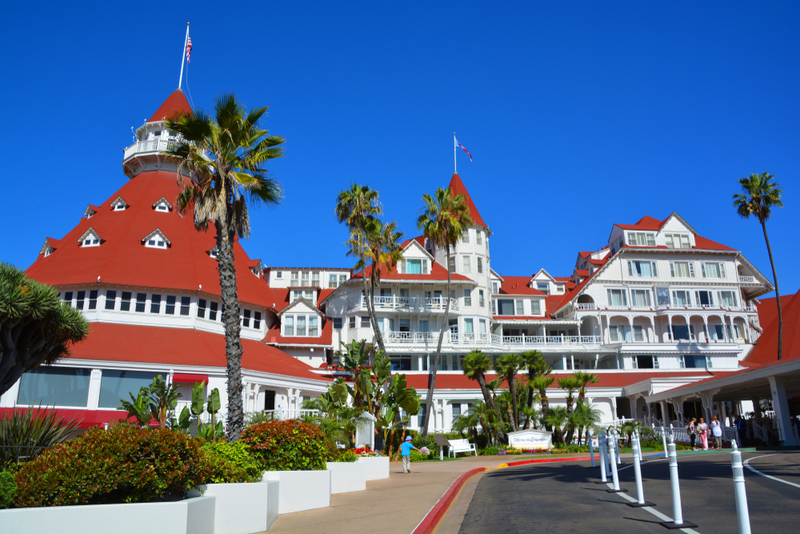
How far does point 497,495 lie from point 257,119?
43.9 ft

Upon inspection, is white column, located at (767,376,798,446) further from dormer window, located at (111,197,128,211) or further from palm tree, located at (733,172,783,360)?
dormer window, located at (111,197,128,211)

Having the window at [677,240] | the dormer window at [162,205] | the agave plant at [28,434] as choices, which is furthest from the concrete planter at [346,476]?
the window at [677,240]

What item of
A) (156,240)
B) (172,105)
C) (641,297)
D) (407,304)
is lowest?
(407,304)

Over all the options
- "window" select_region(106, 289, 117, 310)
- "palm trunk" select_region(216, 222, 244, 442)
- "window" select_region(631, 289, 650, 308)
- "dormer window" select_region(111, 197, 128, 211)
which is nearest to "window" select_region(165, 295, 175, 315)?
"window" select_region(106, 289, 117, 310)

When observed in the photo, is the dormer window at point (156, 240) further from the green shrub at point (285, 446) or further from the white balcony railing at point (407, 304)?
the green shrub at point (285, 446)

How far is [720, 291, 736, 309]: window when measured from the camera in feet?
179

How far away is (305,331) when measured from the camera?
46312 millimetres

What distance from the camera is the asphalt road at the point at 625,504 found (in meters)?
8.66

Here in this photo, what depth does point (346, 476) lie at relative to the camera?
591 inches

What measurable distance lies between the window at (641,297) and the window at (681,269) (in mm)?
3192

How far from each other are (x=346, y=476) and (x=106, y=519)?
8.41 m

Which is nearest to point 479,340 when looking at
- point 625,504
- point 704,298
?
point 704,298

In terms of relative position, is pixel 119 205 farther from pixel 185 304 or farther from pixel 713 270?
pixel 713 270

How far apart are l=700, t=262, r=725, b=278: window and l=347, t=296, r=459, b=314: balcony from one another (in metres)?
25.1
